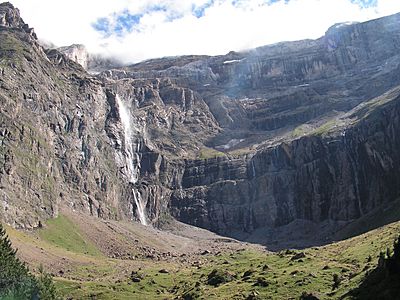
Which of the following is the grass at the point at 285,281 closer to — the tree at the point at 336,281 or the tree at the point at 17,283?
the tree at the point at 336,281

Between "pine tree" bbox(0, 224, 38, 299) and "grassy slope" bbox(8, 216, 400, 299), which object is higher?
"pine tree" bbox(0, 224, 38, 299)

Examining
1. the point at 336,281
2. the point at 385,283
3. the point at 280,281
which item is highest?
the point at 385,283

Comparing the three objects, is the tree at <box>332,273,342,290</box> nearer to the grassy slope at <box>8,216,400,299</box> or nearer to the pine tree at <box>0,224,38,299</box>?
the grassy slope at <box>8,216,400,299</box>

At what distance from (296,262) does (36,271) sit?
355 ft

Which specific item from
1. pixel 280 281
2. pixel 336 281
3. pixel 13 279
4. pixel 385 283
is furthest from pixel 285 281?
pixel 13 279

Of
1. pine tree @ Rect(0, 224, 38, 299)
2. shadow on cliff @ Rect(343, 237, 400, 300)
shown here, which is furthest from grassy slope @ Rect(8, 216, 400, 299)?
pine tree @ Rect(0, 224, 38, 299)

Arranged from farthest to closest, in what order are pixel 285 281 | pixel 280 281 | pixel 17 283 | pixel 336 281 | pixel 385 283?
pixel 280 281 → pixel 285 281 → pixel 17 283 → pixel 336 281 → pixel 385 283

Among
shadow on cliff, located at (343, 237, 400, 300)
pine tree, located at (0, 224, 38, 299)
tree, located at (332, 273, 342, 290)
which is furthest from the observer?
pine tree, located at (0, 224, 38, 299)

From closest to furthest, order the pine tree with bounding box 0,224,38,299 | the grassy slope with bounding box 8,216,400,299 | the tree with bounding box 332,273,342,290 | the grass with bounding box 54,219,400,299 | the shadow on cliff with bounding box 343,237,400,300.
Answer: the shadow on cliff with bounding box 343,237,400,300 → the tree with bounding box 332,273,342,290 → the pine tree with bounding box 0,224,38,299 → the grass with bounding box 54,219,400,299 → the grassy slope with bounding box 8,216,400,299

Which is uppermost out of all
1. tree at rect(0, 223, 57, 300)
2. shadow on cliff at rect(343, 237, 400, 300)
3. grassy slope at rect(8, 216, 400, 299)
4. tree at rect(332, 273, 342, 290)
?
shadow on cliff at rect(343, 237, 400, 300)

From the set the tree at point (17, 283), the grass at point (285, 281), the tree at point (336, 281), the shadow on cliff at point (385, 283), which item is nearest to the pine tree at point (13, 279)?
the tree at point (17, 283)

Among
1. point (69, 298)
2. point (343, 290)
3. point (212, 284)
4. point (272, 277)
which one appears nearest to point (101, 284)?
point (69, 298)

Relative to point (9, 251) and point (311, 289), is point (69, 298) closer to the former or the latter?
point (9, 251)

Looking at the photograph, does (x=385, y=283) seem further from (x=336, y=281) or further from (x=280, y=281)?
(x=280, y=281)
